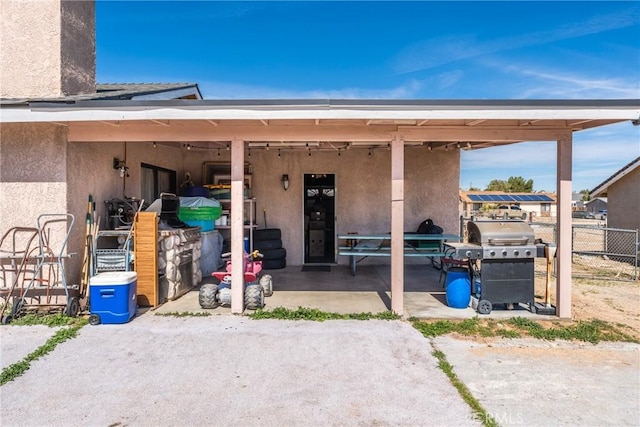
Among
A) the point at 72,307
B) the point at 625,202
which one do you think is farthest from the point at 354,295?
the point at 625,202

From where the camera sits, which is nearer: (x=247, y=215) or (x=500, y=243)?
(x=500, y=243)

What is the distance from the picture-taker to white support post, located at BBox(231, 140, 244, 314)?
5324mm

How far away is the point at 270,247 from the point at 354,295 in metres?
3.11

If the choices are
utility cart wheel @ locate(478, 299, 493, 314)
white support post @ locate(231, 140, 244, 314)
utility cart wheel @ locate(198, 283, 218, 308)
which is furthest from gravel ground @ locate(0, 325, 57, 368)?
utility cart wheel @ locate(478, 299, 493, 314)

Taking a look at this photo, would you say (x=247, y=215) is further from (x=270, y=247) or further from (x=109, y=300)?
(x=109, y=300)

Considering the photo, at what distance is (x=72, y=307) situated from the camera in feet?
16.7

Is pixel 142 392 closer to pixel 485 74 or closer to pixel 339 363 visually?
pixel 339 363

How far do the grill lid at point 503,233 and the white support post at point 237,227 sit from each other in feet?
11.4

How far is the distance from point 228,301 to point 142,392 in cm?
235

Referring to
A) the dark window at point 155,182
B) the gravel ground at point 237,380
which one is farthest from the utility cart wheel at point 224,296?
the dark window at point 155,182

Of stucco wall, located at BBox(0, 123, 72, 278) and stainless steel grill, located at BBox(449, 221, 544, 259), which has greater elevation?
stucco wall, located at BBox(0, 123, 72, 278)

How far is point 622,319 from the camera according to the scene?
5.33 metres

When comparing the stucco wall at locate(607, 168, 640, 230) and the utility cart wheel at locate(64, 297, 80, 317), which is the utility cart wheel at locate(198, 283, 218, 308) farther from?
the stucco wall at locate(607, 168, 640, 230)

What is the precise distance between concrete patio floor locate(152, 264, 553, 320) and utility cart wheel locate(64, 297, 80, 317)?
3.51 feet
